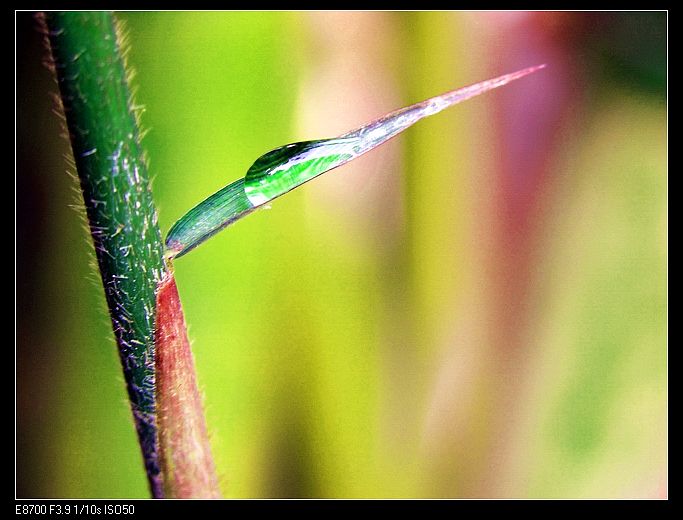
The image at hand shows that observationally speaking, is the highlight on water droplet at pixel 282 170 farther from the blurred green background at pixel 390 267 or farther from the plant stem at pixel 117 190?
the blurred green background at pixel 390 267

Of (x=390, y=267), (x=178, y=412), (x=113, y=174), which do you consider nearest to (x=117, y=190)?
(x=113, y=174)

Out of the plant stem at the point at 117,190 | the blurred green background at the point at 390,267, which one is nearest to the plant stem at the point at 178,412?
the plant stem at the point at 117,190

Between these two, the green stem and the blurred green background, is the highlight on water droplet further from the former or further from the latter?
the blurred green background

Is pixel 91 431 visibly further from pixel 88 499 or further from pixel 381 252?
pixel 381 252

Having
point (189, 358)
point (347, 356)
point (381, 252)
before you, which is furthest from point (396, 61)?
point (189, 358)

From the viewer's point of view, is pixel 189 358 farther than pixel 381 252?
No

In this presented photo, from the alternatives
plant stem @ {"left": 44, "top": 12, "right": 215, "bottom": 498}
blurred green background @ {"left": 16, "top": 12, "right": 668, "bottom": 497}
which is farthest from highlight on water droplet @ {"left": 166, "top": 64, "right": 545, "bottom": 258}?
blurred green background @ {"left": 16, "top": 12, "right": 668, "bottom": 497}
